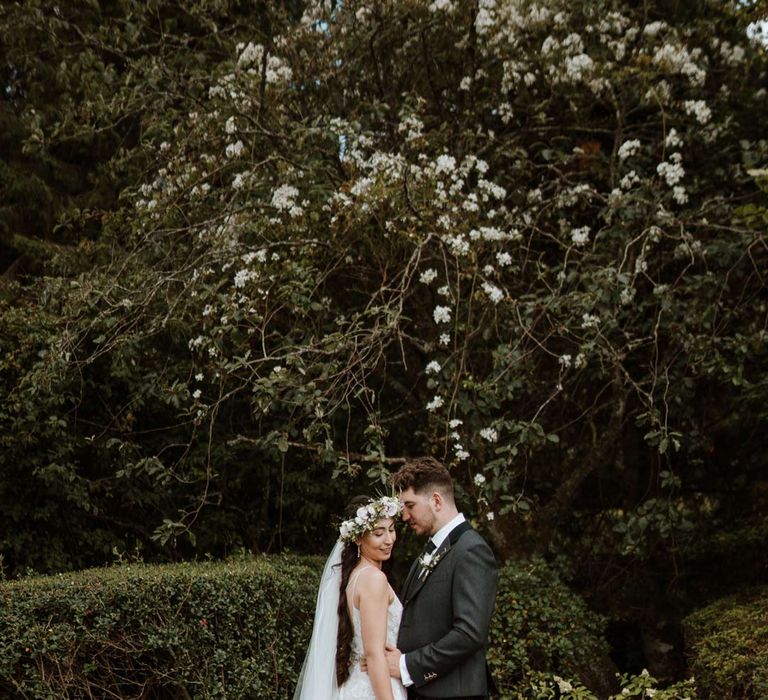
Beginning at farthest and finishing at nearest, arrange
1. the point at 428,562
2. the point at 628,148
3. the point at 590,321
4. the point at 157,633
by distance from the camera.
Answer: the point at 628,148 → the point at 590,321 → the point at 157,633 → the point at 428,562

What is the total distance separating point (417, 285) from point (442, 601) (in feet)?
11.4

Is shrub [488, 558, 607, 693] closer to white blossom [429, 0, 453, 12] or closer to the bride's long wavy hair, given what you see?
the bride's long wavy hair

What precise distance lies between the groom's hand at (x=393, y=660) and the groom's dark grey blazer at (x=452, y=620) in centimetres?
4

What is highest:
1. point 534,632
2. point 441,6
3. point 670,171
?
point 441,6

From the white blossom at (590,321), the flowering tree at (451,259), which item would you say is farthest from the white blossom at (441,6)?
the white blossom at (590,321)

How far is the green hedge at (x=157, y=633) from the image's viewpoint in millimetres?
4625

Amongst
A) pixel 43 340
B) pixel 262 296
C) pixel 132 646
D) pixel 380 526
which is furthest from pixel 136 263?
pixel 380 526

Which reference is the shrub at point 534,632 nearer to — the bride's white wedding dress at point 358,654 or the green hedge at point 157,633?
the green hedge at point 157,633

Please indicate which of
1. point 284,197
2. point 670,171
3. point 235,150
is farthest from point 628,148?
point 235,150

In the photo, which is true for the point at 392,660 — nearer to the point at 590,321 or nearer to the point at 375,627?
the point at 375,627

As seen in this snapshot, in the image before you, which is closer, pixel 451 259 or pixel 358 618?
pixel 358 618

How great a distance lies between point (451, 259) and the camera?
20.5 feet

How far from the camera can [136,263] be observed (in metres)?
6.66

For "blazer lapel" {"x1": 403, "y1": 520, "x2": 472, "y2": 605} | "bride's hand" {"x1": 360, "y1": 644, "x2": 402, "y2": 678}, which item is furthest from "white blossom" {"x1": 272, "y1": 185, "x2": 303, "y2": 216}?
"bride's hand" {"x1": 360, "y1": 644, "x2": 402, "y2": 678}
